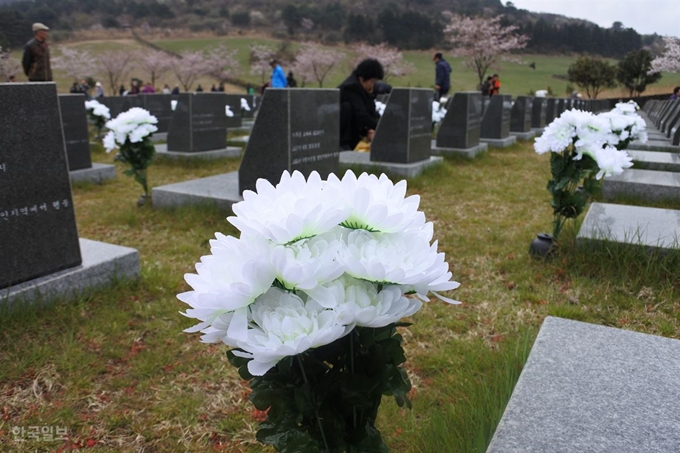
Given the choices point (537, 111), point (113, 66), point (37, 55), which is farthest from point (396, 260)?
point (113, 66)

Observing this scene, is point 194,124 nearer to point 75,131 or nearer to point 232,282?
point 75,131

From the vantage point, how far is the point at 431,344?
2936mm

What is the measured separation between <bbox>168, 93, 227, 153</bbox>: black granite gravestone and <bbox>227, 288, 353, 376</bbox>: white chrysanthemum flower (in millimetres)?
8971

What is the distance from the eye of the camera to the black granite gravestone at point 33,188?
2889mm

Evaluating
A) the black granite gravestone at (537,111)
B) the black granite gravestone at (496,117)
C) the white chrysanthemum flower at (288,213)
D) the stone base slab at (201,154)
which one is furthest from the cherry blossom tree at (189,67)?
the white chrysanthemum flower at (288,213)

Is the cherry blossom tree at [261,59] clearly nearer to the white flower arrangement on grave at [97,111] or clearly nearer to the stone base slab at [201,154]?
the white flower arrangement on grave at [97,111]

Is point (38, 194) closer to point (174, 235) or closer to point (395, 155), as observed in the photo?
point (174, 235)

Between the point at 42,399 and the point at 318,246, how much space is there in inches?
82.4

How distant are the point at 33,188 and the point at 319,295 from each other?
280cm

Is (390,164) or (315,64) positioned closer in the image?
(390,164)

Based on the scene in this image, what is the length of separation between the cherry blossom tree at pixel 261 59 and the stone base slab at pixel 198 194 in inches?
1826

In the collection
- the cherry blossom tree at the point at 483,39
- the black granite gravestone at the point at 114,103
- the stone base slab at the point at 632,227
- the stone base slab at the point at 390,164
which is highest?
the cherry blossom tree at the point at 483,39

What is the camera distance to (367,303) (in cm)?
86

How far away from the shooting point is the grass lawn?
2.14m
